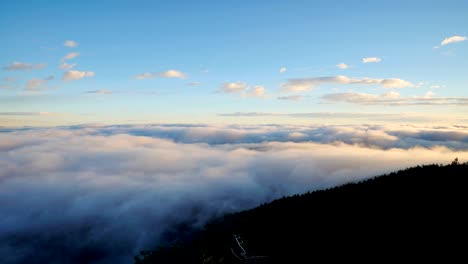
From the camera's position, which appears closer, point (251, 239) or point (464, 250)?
point (464, 250)

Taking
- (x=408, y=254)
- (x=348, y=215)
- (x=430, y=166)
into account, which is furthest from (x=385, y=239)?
(x=430, y=166)

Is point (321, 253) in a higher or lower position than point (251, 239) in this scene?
higher

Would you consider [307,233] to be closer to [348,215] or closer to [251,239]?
[348,215]

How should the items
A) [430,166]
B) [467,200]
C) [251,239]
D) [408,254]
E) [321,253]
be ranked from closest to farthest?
[408,254], [467,200], [321,253], [430,166], [251,239]

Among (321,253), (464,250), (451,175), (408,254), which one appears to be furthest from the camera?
(451,175)

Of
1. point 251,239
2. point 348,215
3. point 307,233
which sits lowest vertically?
point 251,239

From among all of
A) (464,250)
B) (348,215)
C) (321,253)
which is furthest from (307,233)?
(464,250)

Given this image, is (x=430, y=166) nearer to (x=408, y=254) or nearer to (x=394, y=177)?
(x=394, y=177)
